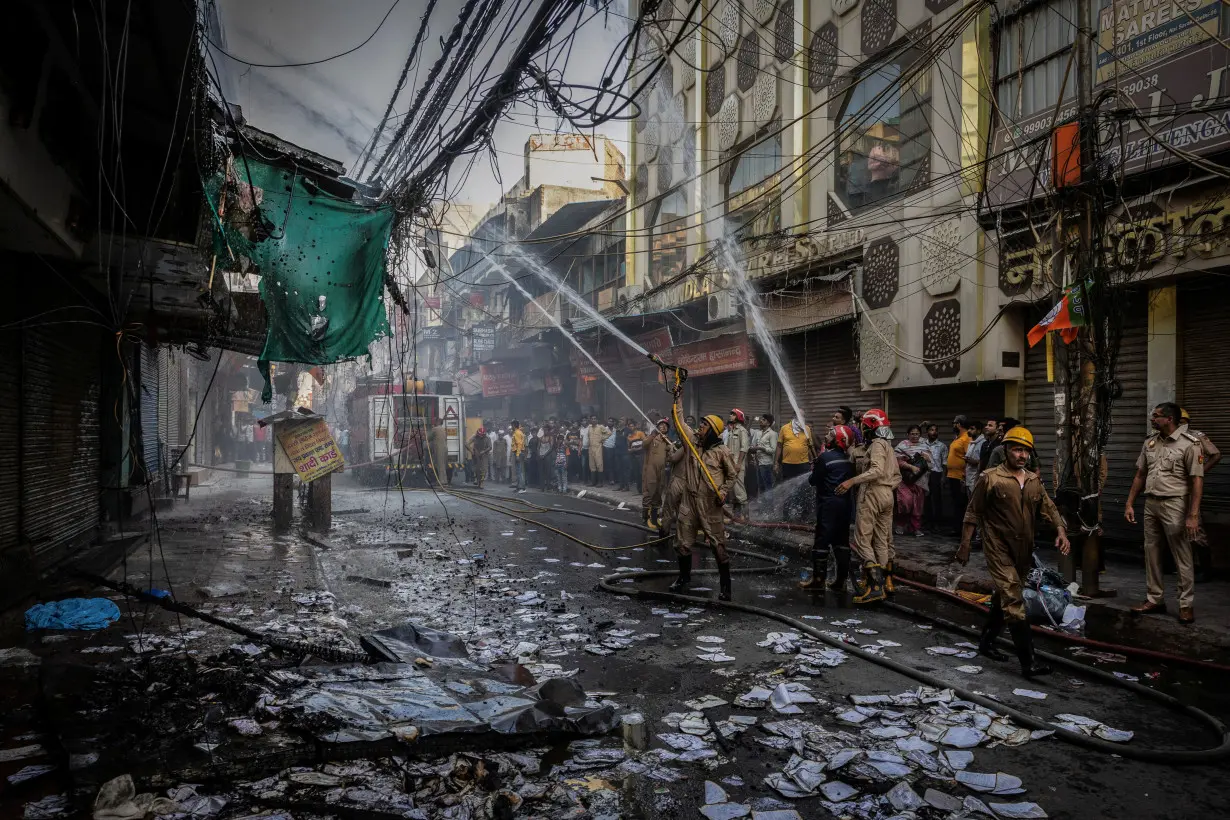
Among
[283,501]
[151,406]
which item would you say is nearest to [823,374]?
[283,501]

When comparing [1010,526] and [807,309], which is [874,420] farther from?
[807,309]

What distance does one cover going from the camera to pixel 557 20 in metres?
5.58

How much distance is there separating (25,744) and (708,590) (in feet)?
19.6

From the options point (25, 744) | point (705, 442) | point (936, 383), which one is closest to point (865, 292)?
point (936, 383)

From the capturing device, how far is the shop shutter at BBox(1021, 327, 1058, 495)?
10797mm

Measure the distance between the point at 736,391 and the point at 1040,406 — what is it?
8451mm

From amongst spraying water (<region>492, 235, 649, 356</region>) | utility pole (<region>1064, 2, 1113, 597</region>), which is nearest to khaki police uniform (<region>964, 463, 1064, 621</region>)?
utility pole (<region>1064, 2, 1113, 597</region>)

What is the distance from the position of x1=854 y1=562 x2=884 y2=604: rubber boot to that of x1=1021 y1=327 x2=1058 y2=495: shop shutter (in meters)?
4.74

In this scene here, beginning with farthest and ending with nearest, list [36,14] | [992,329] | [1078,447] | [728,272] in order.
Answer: [728,272], [992,329], [1078,447], [36,14]

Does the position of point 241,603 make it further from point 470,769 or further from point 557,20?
point 557,20

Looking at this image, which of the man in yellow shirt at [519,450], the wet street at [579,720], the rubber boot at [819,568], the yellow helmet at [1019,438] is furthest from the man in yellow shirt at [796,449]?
the man in yellow shirt at [519,450]

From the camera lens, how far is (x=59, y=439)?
897 centimetres

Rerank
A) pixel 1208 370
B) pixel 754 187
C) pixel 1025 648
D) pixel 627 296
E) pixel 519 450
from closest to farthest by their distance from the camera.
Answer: pixel 1025 648
pixel 1208 370
pixel 754 187
pixel 627 296
pixel 519 450

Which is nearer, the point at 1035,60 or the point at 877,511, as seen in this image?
the point at 877,511
